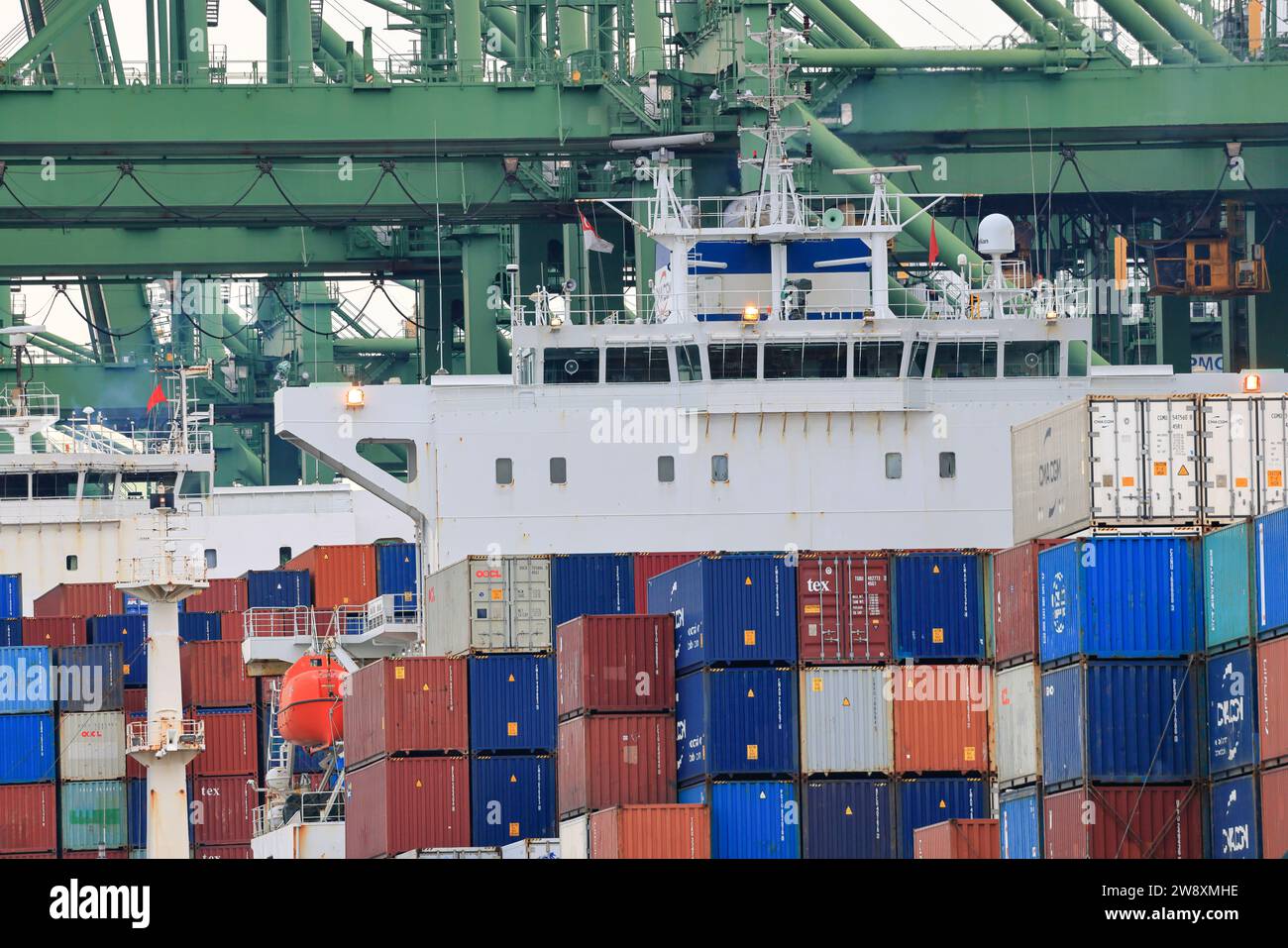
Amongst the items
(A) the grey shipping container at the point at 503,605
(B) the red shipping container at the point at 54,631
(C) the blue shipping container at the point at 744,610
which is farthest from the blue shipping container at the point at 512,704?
(B) the red shipping container at the point at 54,631

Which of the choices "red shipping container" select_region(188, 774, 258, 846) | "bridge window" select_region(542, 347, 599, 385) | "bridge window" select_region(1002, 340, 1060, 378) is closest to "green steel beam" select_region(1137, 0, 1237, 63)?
"bridge window" select_region(1002, 340, 1060, 378)

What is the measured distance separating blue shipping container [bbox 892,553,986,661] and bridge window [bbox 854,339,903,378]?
9153 mm

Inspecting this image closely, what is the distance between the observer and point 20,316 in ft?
220

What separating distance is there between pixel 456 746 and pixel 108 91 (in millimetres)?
17951

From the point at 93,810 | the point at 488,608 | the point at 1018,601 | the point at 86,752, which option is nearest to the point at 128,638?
the point at 86,752

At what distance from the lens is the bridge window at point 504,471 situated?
113 feet

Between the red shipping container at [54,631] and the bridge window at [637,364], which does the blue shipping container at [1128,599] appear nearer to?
the bridge window at [637,364]

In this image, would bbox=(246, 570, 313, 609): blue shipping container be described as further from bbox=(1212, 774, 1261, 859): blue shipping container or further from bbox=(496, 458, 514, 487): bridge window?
bbox=(1212, 774, 1261, 859): blue shipping container

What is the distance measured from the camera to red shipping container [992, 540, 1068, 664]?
22.1m

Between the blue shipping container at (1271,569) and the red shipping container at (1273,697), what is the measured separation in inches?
7.5

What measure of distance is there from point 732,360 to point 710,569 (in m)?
9.45

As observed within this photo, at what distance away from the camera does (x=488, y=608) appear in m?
30.5
